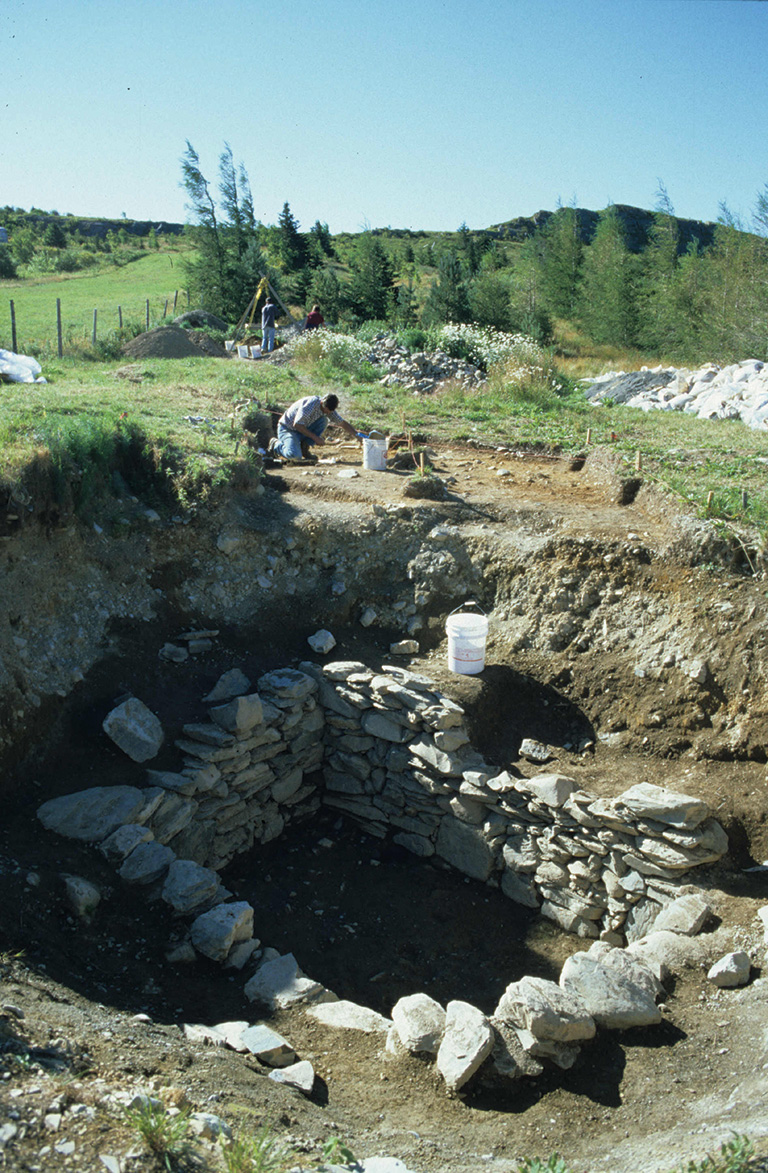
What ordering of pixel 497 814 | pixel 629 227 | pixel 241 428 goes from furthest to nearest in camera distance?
1. pixel 629 227
2. pixel 241 428
3. pixel 497 814

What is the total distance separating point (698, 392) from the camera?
503 inches

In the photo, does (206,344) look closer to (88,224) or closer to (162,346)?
(162,346)

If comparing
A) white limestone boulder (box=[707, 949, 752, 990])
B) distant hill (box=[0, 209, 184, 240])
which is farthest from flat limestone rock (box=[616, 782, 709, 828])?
distant hill (box=[0, 209, 184, 240])

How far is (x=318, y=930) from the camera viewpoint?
5332 mm

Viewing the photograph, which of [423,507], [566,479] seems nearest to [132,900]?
[423,507]

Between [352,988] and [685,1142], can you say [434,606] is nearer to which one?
[352,988]

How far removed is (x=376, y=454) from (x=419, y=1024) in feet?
18.5

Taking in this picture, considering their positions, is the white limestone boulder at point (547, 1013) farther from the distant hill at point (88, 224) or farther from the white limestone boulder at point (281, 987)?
the distant hill at point (88, 224)

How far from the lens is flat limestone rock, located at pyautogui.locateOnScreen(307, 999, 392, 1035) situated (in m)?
3.98

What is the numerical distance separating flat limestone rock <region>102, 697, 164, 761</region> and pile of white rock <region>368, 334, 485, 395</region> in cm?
876

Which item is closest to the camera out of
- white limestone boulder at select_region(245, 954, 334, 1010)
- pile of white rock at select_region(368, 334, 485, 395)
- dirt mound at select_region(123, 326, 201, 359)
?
white limestone boulder at select_region(245, 954, 334, 1010)

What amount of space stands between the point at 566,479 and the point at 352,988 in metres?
5.38

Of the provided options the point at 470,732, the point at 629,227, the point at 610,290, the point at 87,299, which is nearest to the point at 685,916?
the point at 470,732

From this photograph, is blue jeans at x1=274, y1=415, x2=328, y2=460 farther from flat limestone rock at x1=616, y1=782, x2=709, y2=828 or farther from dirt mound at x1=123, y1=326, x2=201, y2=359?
dirt mound at x1=123, y1=326, x2=201, y2=359
